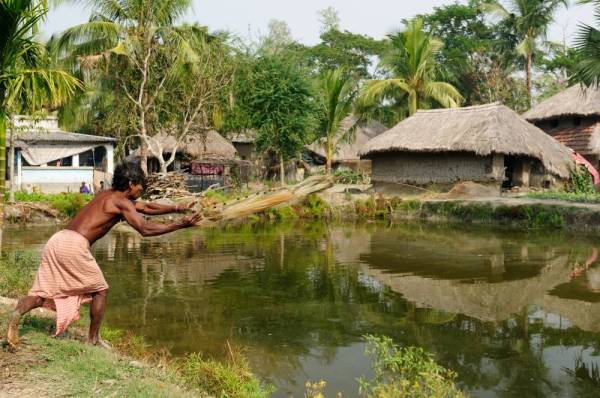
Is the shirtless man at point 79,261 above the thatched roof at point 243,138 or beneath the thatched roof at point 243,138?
beneath

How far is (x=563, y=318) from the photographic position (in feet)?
24.3

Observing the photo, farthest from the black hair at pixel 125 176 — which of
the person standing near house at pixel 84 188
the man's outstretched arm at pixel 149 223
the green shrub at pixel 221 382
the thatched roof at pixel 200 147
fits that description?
the thatched roof at pixel 200 147

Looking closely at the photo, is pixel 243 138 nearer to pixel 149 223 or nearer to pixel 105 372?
pixel 149 223

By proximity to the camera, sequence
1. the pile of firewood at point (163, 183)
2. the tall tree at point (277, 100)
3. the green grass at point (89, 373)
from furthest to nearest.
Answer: the tall tree at point (277, 100) < the pile of firewood at point (163, 183) < the green grass at point (89, 373)

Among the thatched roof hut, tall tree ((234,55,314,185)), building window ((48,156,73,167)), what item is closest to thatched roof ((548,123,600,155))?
the thatched roof hut

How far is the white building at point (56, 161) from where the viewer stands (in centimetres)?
2178

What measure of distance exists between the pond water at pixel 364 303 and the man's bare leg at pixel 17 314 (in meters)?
1.89

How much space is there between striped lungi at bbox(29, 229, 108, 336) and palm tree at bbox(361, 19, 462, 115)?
2331 centimetres

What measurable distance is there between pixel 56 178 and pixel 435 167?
14276 mm

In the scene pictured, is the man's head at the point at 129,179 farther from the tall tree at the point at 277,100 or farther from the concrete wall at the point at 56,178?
the tall tree at the point at 277,100

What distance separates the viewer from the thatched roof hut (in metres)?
20.8

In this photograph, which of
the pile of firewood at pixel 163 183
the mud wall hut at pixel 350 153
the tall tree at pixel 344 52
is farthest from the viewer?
the tall tree at pixel 344 52

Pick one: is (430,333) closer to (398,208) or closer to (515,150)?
(398,208)

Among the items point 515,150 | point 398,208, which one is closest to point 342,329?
point 398,208
